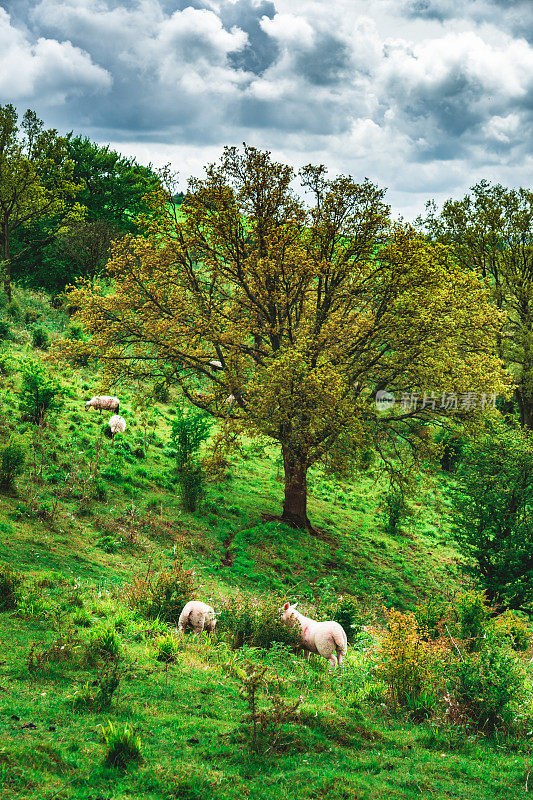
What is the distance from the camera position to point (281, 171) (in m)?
16.2

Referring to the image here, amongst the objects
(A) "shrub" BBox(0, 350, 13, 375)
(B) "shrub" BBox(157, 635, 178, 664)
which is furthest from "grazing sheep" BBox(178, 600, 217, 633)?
(A) "shrub" BBox(0, 350, 13, 375)

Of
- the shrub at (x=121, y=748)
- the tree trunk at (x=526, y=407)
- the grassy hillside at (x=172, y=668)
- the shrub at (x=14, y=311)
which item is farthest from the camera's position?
the tree trunk at (x=526, y=407)

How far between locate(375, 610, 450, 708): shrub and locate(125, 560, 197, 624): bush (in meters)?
3.71

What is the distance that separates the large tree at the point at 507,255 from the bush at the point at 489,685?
950 inches

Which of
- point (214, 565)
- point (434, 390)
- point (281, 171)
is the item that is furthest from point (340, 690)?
point (281, 171)

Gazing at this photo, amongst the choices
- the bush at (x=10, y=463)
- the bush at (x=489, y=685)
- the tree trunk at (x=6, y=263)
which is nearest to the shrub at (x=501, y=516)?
the bush at (x=489, y=685)

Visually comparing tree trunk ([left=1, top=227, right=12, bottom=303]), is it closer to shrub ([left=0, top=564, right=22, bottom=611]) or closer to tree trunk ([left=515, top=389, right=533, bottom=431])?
shrub ([left=0, top=564, right=22, bottom=611])

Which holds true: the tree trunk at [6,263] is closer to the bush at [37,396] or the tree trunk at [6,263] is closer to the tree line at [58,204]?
the tree line at [58,204]

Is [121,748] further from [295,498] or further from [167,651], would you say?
[295,498]

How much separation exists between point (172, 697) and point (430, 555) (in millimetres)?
16564

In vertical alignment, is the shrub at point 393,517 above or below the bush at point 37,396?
below

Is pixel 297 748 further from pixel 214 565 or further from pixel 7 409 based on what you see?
pixel 7 409

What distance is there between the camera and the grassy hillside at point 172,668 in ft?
16.4

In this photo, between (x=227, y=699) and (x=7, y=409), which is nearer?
(x=227, y=699)
